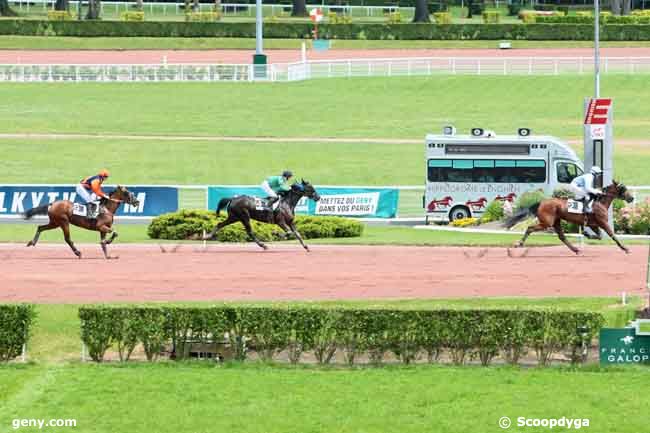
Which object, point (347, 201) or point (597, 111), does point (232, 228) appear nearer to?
point (347, 201)

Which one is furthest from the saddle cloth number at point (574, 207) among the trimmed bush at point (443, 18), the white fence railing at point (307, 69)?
the trimmed bush at point (443, 18)

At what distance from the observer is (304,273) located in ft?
92.7

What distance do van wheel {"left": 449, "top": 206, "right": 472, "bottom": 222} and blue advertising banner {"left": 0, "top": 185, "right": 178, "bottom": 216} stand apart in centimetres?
675

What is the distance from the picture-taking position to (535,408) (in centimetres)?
1758

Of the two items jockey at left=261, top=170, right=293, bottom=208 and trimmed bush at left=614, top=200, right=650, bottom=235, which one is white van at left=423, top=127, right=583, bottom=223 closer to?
trimmed bush at left=614, top=200, right=650, bottom=235

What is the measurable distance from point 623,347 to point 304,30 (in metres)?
61.0

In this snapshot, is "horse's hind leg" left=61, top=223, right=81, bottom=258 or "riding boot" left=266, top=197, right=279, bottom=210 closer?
"horse's hind leg" left=61, top=223, right=81, bottom=258

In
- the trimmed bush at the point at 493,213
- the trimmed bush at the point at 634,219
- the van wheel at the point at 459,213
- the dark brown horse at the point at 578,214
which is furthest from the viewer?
the van wheel at the point at 459,213

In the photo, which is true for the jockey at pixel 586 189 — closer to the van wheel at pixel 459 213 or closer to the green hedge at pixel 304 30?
the van wheel at pixel 459 213

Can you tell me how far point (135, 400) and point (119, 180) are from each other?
27.7 meters

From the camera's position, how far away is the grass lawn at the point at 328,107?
56.5 m

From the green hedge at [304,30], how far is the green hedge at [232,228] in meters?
45.3

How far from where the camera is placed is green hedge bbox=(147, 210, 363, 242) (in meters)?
33.3

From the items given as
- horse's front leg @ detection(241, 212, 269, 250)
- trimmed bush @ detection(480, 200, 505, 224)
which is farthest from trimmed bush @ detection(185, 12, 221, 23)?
horse's front leg @ detection(241, 212, 269, 250)
